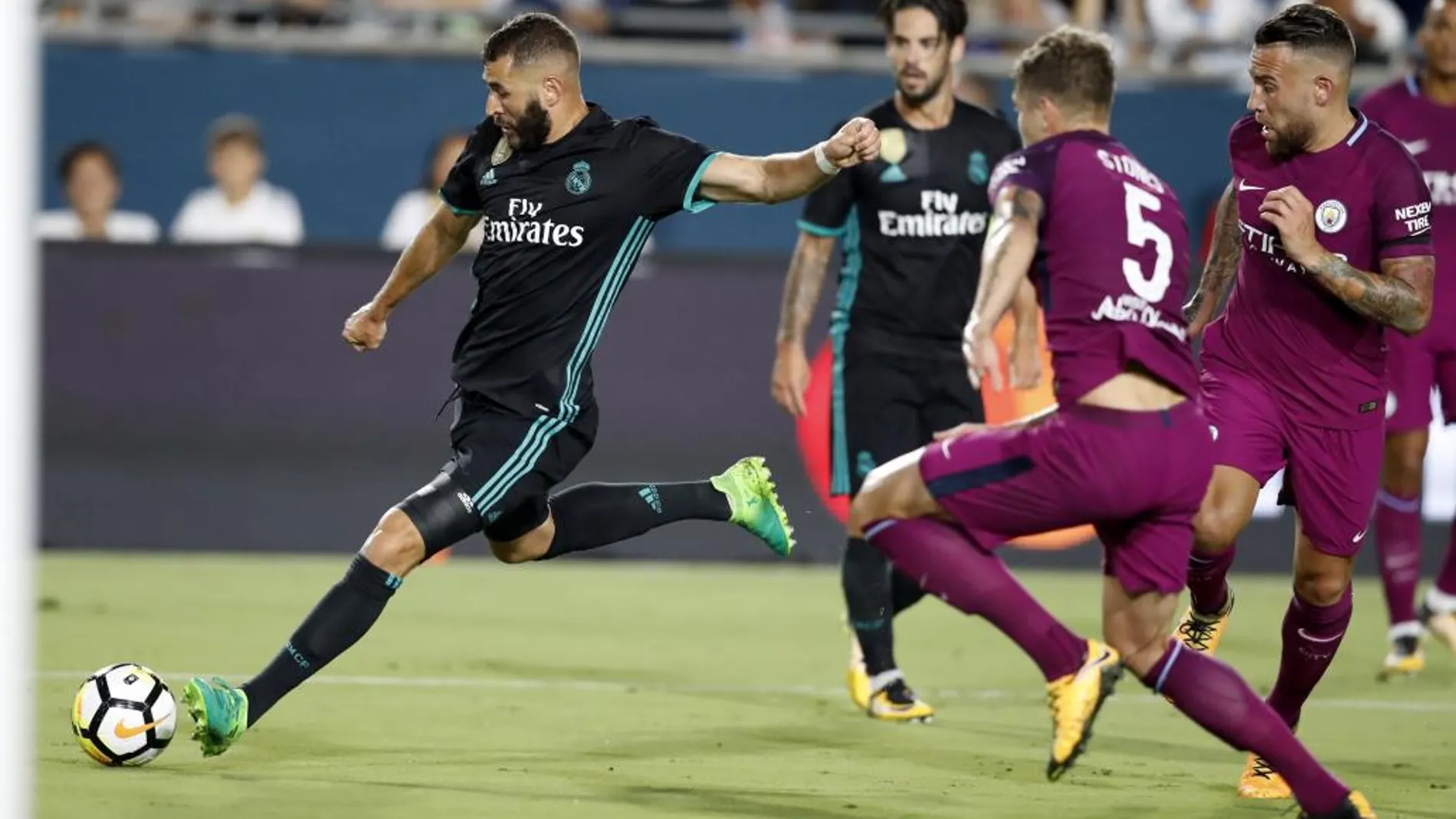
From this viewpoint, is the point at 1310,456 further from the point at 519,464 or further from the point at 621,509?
the point at 519,464

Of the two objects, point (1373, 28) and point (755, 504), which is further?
point (1373, 28)

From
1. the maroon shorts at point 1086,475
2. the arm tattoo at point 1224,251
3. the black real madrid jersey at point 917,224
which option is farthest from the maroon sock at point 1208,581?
the black real madrid jersey at point 917,224

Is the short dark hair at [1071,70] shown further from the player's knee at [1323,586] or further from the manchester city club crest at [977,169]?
the manchester city club crest at [977,169]

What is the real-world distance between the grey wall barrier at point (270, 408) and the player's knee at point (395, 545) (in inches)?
212

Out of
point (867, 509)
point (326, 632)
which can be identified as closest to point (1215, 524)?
point (867, 509)

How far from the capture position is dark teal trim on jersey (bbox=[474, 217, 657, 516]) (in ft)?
21.4

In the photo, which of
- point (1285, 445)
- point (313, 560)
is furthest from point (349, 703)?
point (313, 560)

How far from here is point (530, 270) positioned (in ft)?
21.7

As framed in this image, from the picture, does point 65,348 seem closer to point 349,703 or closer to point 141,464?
point 141,464

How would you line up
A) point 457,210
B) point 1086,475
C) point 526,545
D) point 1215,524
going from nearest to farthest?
point 1086,475
point 1215,524
point 457,210
point 526,545

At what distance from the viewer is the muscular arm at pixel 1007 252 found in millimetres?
5453

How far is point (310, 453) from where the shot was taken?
11.9m

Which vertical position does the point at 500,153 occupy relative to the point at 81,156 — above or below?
above

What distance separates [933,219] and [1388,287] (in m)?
2.14
